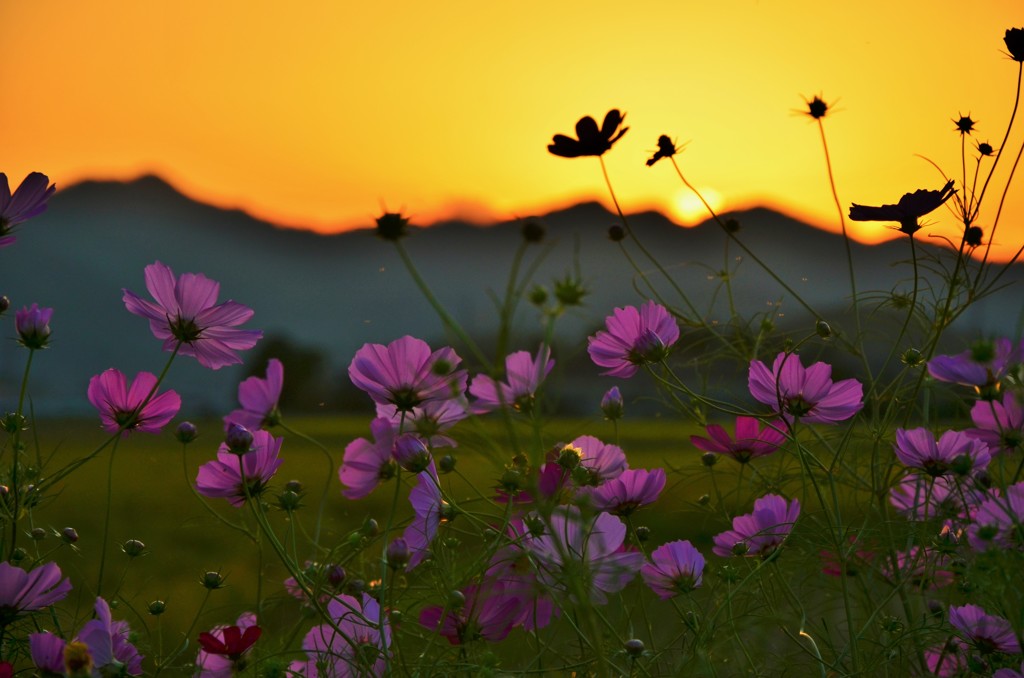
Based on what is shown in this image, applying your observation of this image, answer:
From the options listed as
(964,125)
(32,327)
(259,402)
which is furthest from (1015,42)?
(32,327)

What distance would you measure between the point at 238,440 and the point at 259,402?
2.2 inches

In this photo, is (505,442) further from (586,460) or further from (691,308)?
(691,308)

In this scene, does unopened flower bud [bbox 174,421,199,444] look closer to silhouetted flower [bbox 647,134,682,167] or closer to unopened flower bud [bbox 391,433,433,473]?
unopened flower bud [bbox 391,433,433,473]

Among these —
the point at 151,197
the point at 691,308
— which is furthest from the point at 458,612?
the point at 151,197

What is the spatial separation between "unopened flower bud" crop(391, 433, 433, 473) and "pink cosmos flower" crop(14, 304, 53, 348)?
258 mm

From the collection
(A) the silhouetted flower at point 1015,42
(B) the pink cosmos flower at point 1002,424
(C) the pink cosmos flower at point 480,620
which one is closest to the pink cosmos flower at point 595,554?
(C) the pink cosmos flower at point 480,620

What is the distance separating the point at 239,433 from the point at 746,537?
35cm

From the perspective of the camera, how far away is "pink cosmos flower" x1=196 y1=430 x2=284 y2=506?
0.65 meters

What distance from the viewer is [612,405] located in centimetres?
76

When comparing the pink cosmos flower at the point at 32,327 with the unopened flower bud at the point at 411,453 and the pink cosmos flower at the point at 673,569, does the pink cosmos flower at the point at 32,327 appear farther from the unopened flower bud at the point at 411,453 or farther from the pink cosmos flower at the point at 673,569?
the pink cosmos flower at the point at 673,569

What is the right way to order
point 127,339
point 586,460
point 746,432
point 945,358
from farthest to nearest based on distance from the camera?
point 127,339 → point 746,432 → point 586,460 → point 945,358

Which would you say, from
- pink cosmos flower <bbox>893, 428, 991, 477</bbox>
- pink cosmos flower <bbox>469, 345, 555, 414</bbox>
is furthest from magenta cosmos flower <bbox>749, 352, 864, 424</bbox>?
pink cosmos flower <bbox>469, 345, 555, 414</bbox>

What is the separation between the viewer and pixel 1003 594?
1.98 feet

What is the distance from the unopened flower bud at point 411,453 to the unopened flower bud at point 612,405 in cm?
21
